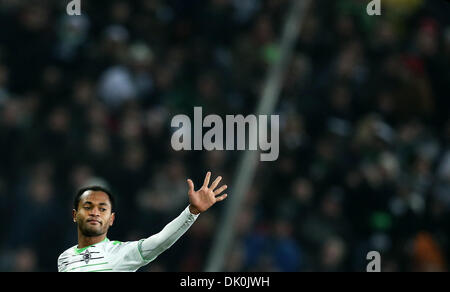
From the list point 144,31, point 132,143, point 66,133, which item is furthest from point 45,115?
point 144,31

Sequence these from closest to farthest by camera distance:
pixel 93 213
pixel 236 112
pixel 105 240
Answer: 1. pixel 93 213
2. pixel 105 240
3. pixel 236 112

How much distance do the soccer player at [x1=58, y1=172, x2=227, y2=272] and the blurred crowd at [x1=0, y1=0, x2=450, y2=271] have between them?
3.01 meters

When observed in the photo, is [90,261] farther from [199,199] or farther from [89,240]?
[199,199]

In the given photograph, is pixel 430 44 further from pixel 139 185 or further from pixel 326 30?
pixel 139 185

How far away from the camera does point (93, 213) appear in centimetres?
327

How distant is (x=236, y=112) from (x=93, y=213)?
15.2 feet

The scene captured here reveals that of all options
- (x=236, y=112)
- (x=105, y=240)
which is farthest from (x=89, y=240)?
(x=236, y=112)

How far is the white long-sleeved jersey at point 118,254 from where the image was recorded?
130 inches

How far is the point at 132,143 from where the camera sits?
741 centimetres

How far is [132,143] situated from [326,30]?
2194mm

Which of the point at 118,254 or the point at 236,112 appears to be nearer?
the point at 118,254

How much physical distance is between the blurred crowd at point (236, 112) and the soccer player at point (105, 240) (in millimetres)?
3013

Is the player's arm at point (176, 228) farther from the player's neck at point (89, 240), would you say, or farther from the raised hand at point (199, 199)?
the player's neck at point (89, 240)

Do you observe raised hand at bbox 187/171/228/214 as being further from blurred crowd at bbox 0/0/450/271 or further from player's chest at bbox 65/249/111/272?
blurred crowd at bbox 0/0/450/271
